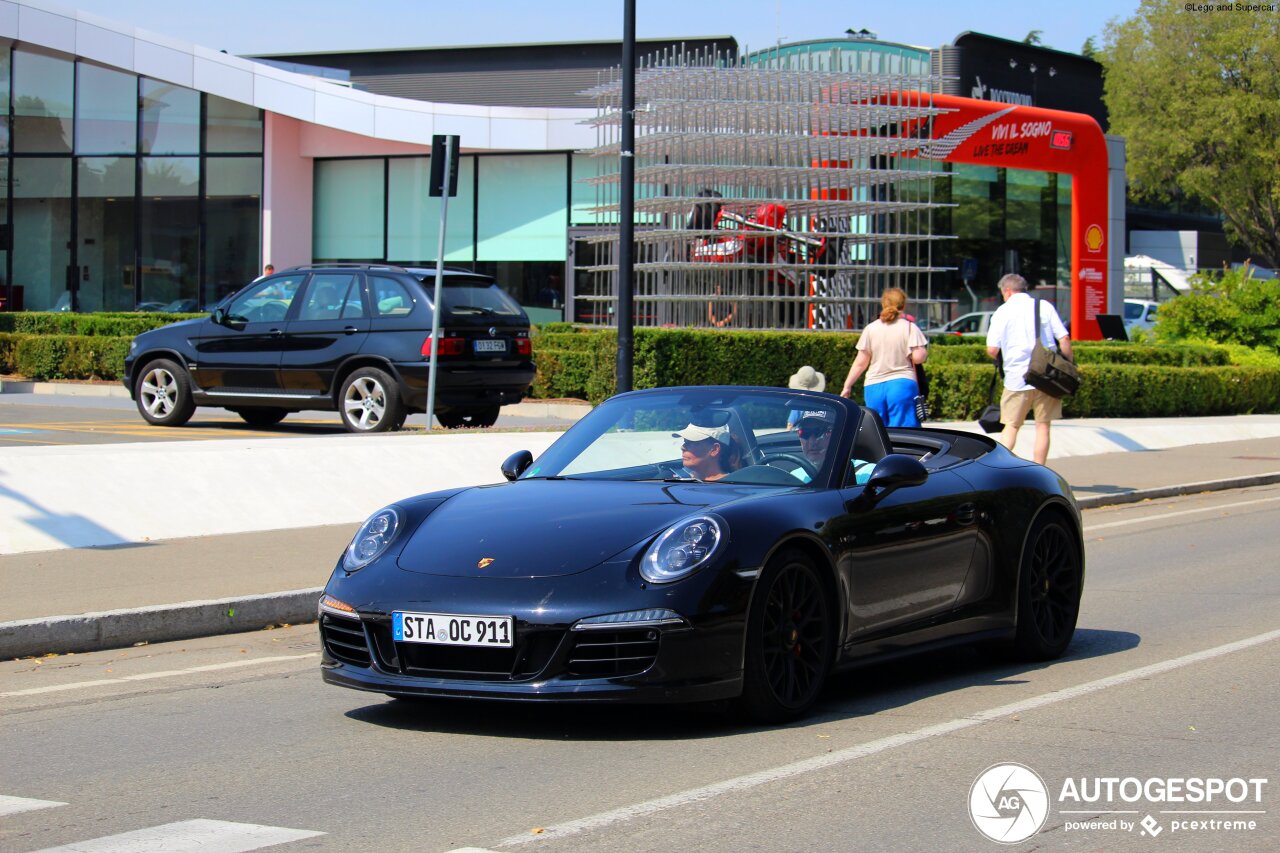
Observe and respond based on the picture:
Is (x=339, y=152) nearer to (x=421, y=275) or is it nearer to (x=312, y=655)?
(x=421, y=275)

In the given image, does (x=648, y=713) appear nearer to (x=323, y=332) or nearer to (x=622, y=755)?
(x=622, y=755)

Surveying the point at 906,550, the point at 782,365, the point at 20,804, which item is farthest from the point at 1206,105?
the point at 20,804

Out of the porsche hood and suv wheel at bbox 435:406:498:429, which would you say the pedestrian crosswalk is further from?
suv wheel at bbox 435:406:498:429

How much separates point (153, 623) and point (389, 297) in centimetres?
980

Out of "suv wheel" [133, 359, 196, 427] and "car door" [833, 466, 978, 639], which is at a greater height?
"suv wheel" [133, 359, 196, 427]

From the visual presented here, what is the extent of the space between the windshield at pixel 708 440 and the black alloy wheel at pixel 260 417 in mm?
12954

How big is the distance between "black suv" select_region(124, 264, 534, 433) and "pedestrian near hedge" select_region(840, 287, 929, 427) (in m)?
5.57

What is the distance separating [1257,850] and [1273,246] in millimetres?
63141

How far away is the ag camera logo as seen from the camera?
5027 mm

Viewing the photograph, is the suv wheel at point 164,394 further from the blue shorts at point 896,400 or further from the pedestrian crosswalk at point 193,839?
the pedestrian crosswalk at point 193,839

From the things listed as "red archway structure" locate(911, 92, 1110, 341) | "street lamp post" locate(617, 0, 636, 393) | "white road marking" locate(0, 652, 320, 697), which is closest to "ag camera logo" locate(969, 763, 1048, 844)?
"white road marking" locate(0, 652, 320, 697)

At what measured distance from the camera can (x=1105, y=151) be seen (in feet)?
113

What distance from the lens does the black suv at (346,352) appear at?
17.7 m

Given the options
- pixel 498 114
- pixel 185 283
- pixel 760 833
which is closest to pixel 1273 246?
pixel 498 114
